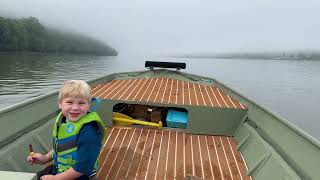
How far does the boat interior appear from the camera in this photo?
504 centimetres

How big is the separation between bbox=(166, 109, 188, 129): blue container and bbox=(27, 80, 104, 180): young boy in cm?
450

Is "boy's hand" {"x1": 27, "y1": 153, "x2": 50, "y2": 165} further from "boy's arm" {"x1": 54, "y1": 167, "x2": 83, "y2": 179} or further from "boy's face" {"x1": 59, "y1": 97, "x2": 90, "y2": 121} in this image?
"boy's face" {"x1": 59, "y1": 97, "x2": 90, "y2": 121}

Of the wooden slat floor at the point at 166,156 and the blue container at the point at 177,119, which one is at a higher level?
the blue container at the point at 177,119

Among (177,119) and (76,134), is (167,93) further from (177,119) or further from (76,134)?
(76,134)

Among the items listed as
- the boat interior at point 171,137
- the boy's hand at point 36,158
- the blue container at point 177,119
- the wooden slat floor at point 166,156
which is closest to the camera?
the boy's hand at point 36,158

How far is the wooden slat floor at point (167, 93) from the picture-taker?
8148 mm

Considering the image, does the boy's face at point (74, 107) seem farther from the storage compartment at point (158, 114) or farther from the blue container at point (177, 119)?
the blue container at point (177, 119)

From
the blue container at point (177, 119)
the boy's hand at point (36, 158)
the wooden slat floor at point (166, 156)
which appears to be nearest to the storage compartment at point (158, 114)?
the blue container at point (177, 119)

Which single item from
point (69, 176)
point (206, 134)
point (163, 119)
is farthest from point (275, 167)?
point (163, 119)

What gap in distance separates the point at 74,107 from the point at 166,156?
3.39m

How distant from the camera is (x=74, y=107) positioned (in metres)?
3.27

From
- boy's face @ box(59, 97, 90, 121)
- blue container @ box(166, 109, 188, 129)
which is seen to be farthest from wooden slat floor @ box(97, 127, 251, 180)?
boy's face @ box(59, 97, 90, 121)

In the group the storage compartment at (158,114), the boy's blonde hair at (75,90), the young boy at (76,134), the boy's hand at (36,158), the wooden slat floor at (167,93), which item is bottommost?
the storage compartment at (158,114)

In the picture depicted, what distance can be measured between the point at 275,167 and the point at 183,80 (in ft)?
24.4
